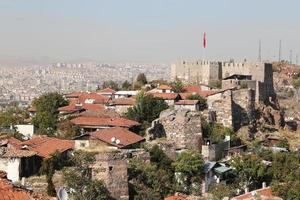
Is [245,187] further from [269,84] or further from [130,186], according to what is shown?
[269,84]

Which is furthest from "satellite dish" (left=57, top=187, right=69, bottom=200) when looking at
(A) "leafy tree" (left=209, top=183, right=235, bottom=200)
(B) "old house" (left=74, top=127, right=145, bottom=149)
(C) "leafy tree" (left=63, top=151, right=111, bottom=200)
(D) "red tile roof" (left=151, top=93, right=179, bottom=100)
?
(D) "red tile roof" (left=151, top=93, right=179, bottom=100)

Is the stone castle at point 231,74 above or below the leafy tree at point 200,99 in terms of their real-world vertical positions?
above

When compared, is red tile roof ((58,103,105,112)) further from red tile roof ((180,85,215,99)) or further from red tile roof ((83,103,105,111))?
red tile roof ((180,85,215,99))

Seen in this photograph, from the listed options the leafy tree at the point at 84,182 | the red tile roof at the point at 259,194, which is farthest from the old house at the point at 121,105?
the leafy tree at the point at 84,182

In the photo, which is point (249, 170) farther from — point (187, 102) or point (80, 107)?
point (80, 107)

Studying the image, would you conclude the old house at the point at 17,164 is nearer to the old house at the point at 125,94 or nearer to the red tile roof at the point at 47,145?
the red tile roof at the point at 47,145

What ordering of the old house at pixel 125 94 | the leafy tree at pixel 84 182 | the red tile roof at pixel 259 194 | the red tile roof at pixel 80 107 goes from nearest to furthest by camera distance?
the leafy tree at pixel 84 182, the red tile roof at pixel 259 194, the red tile roof at pixel 80 107, the old house at pixel 125 94

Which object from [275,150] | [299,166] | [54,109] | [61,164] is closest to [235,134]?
[275,150]
